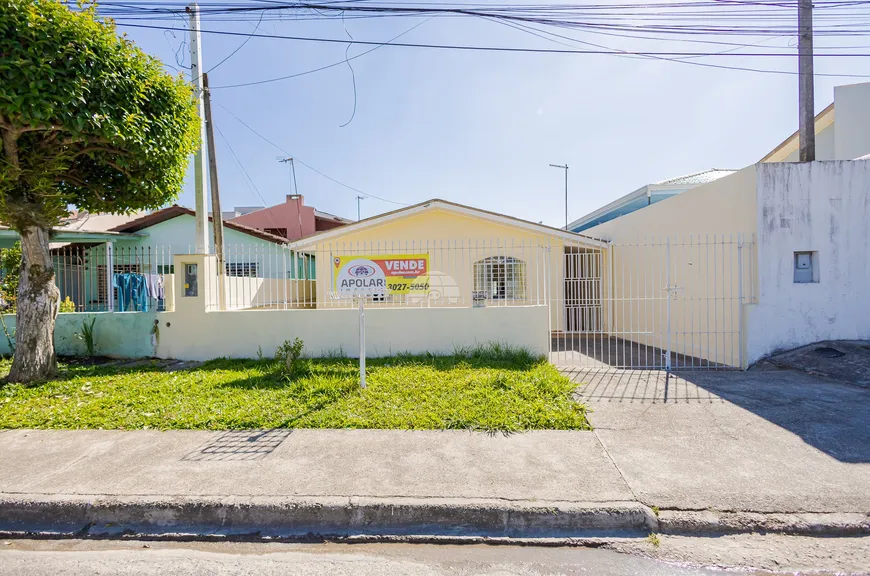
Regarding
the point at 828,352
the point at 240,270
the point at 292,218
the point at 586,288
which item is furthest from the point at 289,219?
the point at 828,352

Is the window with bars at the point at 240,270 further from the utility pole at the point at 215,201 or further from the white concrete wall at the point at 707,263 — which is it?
the white concrete wall at the point at 707,263

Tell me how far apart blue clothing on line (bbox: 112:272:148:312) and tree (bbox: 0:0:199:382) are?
3.44 metres

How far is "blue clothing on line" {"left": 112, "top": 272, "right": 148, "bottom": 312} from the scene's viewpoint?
946cm

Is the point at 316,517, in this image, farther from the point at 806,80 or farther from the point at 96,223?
the point at 96,223

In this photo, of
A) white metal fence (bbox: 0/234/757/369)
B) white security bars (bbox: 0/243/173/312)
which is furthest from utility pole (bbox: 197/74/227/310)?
white security bars (bbox: 0/243/173/312)

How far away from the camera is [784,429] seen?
4.21 m

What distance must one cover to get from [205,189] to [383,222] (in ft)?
14.9

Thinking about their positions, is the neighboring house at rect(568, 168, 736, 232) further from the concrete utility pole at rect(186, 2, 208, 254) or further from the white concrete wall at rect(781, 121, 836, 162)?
the concrete utility pole at rect(186, 2, 208, 254)

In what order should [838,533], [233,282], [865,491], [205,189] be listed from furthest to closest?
[233,282] < [205,189] < [865,491] < [838,533]

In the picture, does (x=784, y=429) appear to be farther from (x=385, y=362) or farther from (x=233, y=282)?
(x=233, y=282)

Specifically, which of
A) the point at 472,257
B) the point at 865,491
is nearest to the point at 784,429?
the point at 865,491

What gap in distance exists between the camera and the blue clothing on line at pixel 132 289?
31.0 feet

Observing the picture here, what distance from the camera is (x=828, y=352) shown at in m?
6.52

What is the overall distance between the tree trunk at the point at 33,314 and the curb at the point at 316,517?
12.6ft
